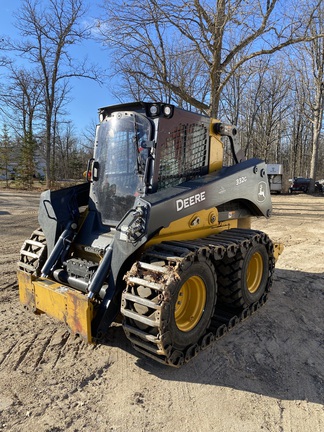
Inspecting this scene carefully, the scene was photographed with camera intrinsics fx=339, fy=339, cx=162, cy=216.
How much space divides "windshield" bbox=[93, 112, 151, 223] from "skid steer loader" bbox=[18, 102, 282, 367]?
13 millimetres

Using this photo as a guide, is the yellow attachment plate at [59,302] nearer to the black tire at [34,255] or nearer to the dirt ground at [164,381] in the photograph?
the black tire at [34,255]

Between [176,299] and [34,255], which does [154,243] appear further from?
[34,255]

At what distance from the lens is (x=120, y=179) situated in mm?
4059

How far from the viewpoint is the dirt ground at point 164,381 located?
8.72 feet

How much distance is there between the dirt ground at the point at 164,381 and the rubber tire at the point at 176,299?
29 centimetres

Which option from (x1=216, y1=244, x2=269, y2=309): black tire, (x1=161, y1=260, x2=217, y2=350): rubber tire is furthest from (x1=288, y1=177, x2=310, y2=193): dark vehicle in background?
(x1=161, y1=260, x2=217, y2=350): rubber tire

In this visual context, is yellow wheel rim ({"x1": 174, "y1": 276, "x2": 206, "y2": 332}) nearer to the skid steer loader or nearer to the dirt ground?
the skid steer loader

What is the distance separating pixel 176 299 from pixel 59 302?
47.9 inches

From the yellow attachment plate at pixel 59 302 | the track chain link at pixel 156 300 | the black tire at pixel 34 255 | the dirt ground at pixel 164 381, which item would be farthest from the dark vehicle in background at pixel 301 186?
the yellow attachment plate at pixel 59 302

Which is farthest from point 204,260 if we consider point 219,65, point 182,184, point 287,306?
point 219,65

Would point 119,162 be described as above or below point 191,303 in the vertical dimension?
above

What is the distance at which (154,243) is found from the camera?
355 centimetres

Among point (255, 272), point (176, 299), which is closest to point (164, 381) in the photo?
point (176, 299)

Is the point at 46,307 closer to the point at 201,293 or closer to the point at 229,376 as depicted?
the point at 201,293
